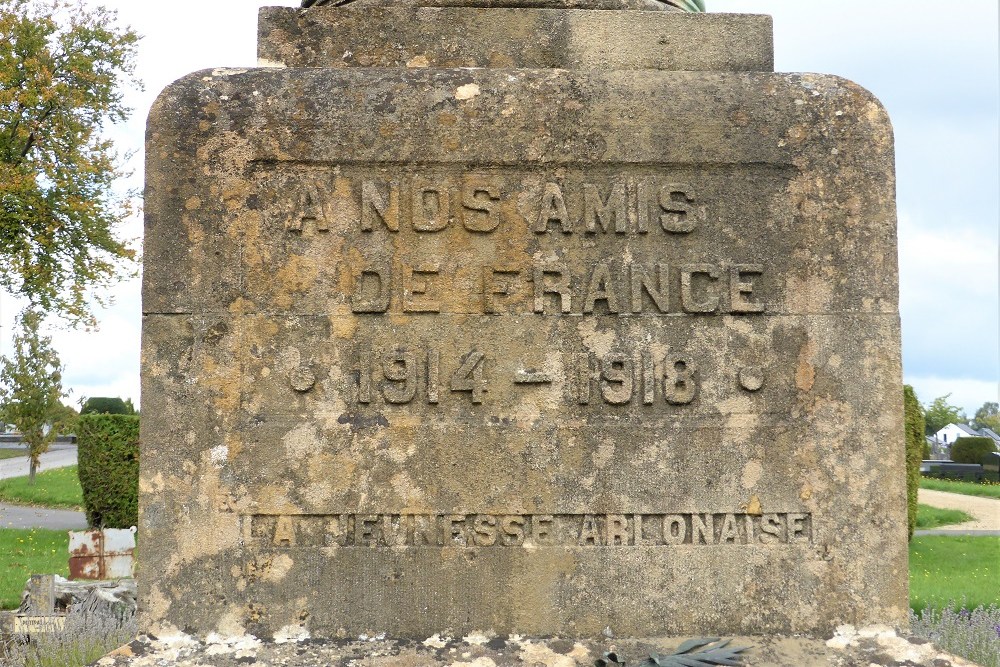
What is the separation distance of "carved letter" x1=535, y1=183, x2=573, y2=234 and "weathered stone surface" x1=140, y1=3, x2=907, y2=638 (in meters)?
0.02

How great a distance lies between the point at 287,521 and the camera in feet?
9.95

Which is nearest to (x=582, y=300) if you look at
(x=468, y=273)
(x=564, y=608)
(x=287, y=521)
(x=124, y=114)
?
(x=468, y=273)

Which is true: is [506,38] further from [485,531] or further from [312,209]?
[485,531]

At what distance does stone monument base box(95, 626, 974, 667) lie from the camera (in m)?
2.90

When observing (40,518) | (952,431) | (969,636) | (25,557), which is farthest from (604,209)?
(952,431)

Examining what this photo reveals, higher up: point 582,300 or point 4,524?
point 582,300

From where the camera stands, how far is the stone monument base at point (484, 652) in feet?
9.50

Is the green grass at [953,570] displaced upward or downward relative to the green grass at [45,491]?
upward

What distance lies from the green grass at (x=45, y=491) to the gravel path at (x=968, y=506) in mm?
16164

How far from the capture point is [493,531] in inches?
119

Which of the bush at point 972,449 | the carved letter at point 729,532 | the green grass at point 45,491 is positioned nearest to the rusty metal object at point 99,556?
the carved letter at point 729,532

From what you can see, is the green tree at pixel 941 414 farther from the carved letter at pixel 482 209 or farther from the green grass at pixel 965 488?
the carved letter at pixel 482 209

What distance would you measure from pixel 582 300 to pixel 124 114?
20.0m

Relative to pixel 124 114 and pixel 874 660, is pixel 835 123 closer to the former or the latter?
pixel 874 660
